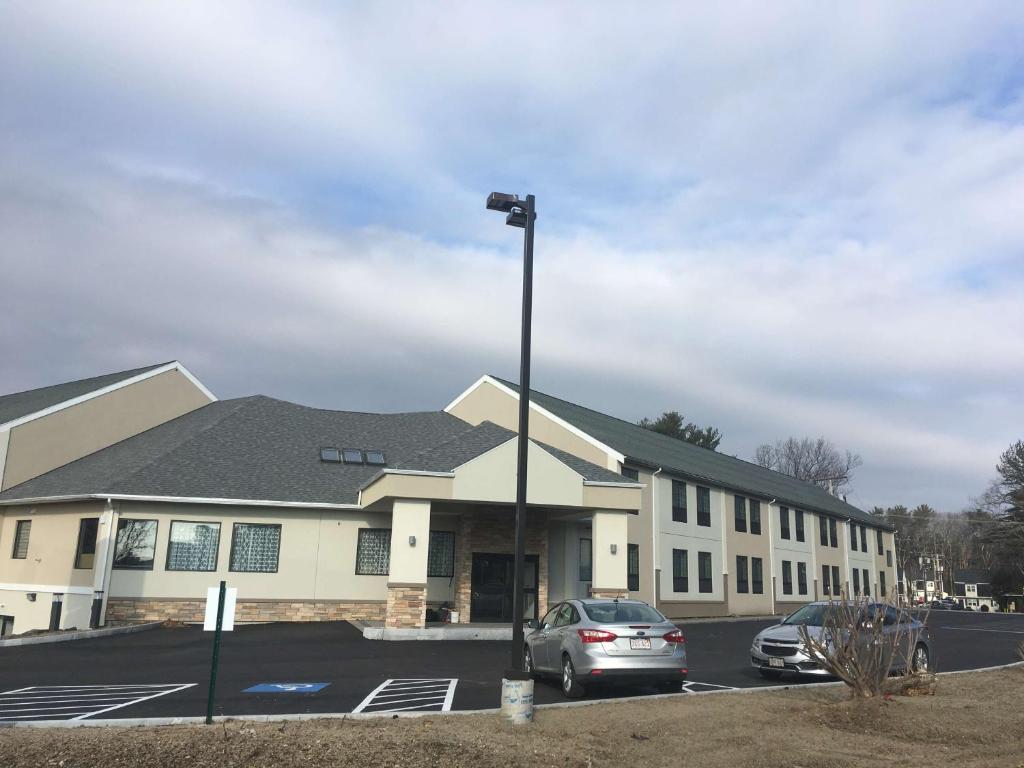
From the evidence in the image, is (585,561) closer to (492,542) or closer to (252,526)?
(492,542)

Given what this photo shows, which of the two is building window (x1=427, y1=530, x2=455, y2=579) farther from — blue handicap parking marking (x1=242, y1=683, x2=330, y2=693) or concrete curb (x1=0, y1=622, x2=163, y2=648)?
blue handicap parking marking (x1=242, y1=683, x2=330, y2=693)

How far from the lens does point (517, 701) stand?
9781 millimetres

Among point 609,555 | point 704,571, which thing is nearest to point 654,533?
point 704,571

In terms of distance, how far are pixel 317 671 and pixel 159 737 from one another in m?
A: 6.82

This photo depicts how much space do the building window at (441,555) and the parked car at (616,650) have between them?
13.5m

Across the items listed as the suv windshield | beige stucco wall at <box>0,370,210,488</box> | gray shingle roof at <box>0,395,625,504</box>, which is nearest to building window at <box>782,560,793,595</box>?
gray shingle roof at <box>0,395,625,504</box>

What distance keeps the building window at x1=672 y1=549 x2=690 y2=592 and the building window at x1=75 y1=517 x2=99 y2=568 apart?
807 inches

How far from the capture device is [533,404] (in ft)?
106

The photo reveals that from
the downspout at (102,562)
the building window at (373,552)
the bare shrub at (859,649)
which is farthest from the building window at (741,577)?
the bare shrub at (859,649)

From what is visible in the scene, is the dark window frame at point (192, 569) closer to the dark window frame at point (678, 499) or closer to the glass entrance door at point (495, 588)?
the glass entrance door at point (495, 588)

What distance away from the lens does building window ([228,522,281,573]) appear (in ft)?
82.0

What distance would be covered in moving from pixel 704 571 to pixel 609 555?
1368 centimetres

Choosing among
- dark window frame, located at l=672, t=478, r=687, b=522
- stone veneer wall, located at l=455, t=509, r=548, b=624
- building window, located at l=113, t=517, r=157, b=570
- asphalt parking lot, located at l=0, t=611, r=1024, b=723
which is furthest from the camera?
dark window frame, located at l=672, t=478, r=687, b=522

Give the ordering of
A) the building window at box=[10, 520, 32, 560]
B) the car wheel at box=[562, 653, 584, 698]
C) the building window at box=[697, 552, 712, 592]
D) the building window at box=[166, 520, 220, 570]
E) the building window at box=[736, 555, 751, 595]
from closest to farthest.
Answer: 1. the car wheel at box=[562, 653, 584, 698]
2. the building window at box=[166, 520, 220, 570]
3. the building window at box=[10, 520, 32, 560]
4. the building window at box=[697, 552, 712, 592]
5. the building window at box=[736, 555, 751, 595]
